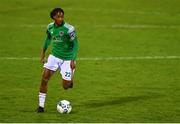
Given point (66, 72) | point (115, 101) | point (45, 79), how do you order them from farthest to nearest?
point (115, 101) < point (66, 72) < point (45, 79)

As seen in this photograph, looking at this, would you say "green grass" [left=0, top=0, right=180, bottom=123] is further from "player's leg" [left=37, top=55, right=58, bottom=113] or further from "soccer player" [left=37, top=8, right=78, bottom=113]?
"soccer player" [left=37, top=8, right=78, bottom=113]

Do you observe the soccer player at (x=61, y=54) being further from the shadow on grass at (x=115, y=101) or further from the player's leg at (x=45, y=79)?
the shadow on grass at (x=115, y=101)

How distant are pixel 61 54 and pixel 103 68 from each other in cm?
671

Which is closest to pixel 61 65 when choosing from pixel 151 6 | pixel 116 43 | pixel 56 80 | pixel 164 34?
pixel 56 80

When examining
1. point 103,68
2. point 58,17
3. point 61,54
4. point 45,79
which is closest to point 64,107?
point 45,79

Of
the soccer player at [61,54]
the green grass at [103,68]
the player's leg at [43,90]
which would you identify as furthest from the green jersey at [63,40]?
the green grass at [103,68]

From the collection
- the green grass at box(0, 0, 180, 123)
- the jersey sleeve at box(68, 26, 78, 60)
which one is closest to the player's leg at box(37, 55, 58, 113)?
the green grass at box(0, 0, 180, 123)

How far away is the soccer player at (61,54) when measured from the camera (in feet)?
49.6

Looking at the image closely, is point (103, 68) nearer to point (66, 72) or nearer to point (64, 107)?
point (66, 72)

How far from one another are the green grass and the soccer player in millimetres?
709

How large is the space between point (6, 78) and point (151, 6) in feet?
73.7

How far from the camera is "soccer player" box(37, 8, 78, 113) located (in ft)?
49.6

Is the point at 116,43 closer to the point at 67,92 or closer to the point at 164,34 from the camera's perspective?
the point at 164,34

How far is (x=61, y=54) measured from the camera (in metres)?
15.4
